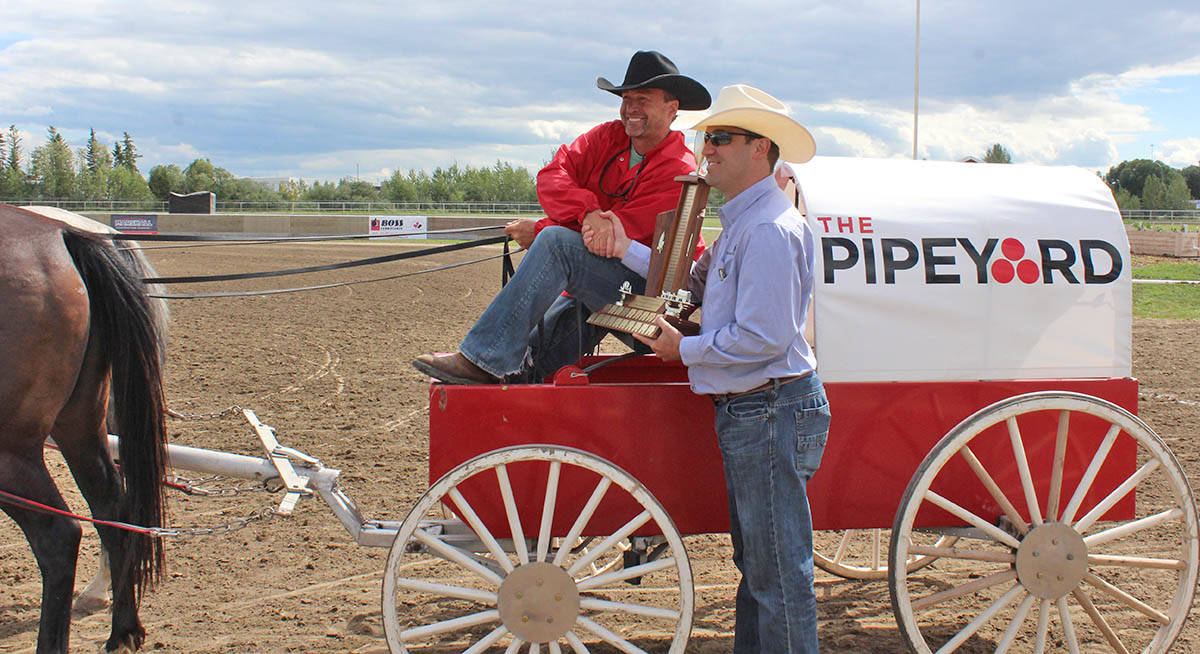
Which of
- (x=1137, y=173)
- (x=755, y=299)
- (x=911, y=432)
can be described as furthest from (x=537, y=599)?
(x=1137, y=173)

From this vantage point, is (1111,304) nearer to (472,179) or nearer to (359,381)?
(359,381)

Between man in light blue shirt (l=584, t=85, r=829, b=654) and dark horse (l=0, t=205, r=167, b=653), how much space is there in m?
2.10

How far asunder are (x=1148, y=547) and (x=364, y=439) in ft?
15.9

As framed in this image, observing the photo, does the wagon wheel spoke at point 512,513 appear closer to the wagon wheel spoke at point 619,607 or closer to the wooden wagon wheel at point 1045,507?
the wagon wheel spoke at point 619,607

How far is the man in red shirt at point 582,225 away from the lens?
10.1 feet

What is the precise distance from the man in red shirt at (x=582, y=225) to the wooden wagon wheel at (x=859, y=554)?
138 cm

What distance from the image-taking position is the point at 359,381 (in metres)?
8.10

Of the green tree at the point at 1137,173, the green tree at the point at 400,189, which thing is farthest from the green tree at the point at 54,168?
the green tree at the point at 1137,173

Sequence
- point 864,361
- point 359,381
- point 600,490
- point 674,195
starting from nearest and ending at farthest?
1. point 600,490
2. point 864,361
3. point 674,195
4. point 359,381

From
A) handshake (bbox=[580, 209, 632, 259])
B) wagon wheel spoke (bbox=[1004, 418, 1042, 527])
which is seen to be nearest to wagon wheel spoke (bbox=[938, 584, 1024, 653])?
wagon wheel spoke (bbox=[1004, 418, 1042, 527])

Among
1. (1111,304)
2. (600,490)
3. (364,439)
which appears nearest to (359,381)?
(364,439)

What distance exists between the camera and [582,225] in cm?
321

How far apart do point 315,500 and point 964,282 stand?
387cm

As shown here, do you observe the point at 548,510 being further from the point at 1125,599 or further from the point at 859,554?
the point at 859,554
